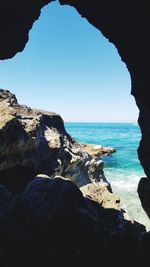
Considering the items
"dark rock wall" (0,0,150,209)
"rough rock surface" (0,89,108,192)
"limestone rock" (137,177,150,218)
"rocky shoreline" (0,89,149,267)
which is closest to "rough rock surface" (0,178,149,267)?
"rocky shoreline" (0,89,149,267)

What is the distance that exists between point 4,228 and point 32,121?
8.90 metres

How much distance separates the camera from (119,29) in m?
8.78

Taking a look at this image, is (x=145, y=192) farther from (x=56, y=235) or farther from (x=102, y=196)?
(x=56, y=235)

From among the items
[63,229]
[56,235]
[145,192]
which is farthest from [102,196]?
[56,235]

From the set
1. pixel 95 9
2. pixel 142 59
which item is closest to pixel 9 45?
pixel 95 9

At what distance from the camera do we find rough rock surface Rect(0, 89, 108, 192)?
11867 millimetres

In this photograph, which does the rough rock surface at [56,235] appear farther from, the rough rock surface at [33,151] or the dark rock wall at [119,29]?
the rough rock surface at [33,151]

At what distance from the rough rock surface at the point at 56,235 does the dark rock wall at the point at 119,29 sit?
3.25m

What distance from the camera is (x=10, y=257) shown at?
4547 mm

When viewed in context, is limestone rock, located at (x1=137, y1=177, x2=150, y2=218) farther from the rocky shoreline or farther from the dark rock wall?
the rocky shoreline

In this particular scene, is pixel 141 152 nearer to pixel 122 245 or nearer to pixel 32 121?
pixel 122 245

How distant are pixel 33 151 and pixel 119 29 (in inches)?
256

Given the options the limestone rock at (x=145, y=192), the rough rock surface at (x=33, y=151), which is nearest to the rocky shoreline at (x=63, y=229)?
the limestone rock at (x=145, y=192)

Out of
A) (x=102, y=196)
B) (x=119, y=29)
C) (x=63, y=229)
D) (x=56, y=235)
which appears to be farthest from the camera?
(x=102, y=196)
